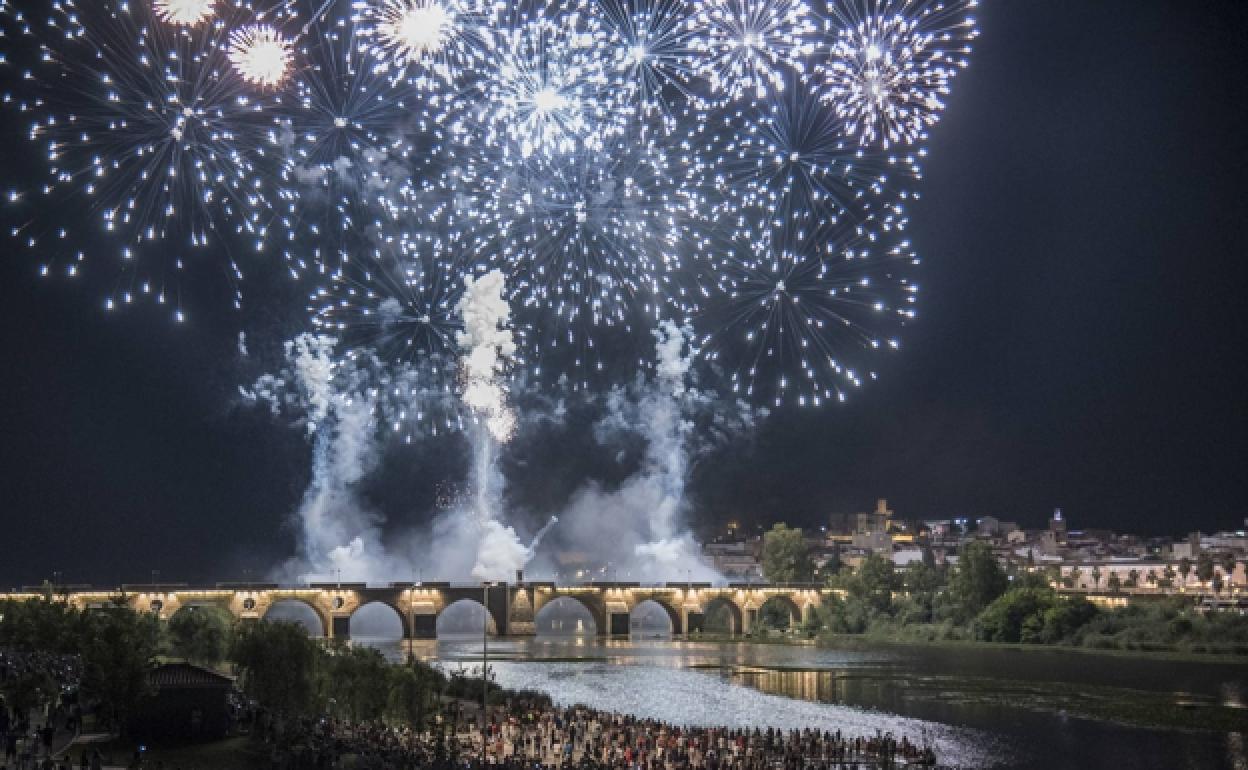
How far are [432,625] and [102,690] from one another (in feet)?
260

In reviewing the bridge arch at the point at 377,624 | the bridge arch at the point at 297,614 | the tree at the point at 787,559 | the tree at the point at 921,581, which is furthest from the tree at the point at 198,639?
the tree at the point at 787,559

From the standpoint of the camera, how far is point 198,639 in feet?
223

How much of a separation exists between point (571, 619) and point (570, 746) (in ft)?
419

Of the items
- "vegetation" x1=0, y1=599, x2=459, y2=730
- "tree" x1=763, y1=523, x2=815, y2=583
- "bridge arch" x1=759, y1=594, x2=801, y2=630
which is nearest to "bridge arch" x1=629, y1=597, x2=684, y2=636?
"bridge arch" x1=759, y1=594, x2=801, y2=630

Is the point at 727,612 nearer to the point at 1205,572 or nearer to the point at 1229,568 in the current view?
the point at 1205,572

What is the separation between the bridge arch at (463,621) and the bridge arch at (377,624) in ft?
16.8

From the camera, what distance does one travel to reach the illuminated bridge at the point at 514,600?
10494cm

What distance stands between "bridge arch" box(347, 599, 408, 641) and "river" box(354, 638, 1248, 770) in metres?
34.0

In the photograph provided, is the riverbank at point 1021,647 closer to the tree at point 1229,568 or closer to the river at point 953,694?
the river at point 953,694

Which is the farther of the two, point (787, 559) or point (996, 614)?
point (787, 559)

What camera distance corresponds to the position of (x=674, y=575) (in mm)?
164375

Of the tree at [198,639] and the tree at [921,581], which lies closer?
the tree at [198,639]

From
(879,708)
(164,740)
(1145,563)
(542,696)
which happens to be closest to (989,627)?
(879,708)

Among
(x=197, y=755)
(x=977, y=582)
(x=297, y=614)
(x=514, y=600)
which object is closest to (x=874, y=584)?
(x=977, y=582)
